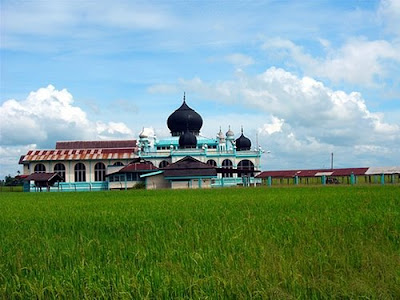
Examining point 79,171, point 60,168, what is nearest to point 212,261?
point 79,171

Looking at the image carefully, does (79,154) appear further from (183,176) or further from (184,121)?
(183,176)

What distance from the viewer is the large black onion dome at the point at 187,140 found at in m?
71.2

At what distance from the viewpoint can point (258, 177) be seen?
70.2m

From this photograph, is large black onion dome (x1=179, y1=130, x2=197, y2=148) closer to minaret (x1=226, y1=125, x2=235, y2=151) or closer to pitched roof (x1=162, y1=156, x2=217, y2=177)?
minaret (x1=226, y1=125, x2=235, y2=151)

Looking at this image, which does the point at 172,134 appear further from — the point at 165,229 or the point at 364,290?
the point at 364,290

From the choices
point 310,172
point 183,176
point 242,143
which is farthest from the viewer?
point 242,143

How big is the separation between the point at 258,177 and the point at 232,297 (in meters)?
65.1

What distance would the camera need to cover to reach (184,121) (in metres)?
75.4

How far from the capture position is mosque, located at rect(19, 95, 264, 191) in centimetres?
6581

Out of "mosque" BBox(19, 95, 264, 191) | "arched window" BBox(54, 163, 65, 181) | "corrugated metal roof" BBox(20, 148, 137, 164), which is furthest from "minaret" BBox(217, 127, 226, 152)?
"arched window" BBox(54, 163, 65, 181)

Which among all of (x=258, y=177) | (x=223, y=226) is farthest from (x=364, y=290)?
(x=258, y=177)

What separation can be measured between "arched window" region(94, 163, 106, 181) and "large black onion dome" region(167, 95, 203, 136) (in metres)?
11.0

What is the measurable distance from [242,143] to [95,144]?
69.3 feet

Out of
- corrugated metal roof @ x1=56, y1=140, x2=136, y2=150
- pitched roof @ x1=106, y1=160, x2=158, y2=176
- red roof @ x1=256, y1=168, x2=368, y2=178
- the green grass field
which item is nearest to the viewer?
the green grass field
